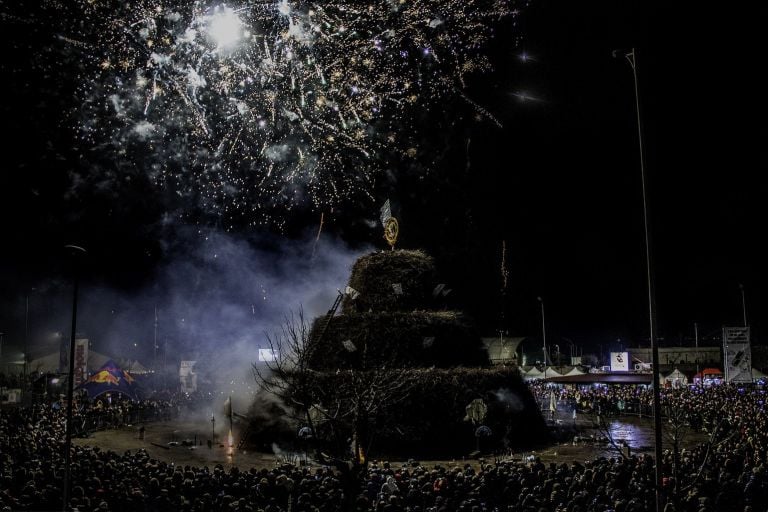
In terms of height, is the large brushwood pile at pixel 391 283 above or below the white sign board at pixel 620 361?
above

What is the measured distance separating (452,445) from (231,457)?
9434mm

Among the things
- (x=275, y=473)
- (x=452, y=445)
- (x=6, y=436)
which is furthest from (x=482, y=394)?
(x=6, y=436)

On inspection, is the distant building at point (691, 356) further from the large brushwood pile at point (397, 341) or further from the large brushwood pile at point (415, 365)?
the large brushwood pile at point (397, 341)

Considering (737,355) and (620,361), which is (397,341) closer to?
(737,355)

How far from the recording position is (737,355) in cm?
2798

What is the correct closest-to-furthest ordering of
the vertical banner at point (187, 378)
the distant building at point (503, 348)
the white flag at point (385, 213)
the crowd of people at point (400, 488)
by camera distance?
the crowd of people at point (400, 488) < the white flag at point (385, 213) < the vertical banner at point (187, 378) < the distant building at point (503, 348)

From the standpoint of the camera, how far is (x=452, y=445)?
80.9 ft

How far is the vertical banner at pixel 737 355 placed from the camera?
27.2 metres

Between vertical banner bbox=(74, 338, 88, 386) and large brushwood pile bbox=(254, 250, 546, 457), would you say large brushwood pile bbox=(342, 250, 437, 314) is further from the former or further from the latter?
vertical banner bbox=(74, 338, 88, 386)

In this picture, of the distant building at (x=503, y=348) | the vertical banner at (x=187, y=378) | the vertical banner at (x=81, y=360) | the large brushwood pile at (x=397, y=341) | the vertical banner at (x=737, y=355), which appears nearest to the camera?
the large brushwood pile at (x=397, y=341)

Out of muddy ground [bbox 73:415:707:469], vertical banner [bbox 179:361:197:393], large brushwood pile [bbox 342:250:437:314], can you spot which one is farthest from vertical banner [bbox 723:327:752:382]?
vertical banner [bbox 179:361:197:393]

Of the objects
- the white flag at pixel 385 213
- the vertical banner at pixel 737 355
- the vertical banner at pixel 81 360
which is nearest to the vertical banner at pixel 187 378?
the vertical banner at pixel 81 360

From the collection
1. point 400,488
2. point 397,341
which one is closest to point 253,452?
point 397,341

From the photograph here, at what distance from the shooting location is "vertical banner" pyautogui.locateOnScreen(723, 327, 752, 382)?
89.4ft
